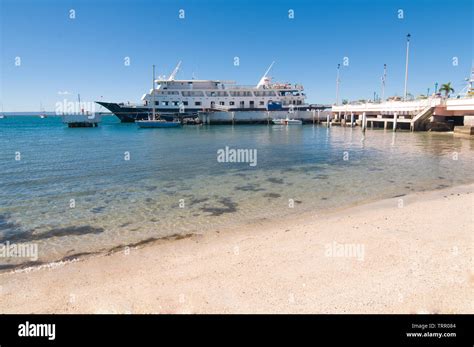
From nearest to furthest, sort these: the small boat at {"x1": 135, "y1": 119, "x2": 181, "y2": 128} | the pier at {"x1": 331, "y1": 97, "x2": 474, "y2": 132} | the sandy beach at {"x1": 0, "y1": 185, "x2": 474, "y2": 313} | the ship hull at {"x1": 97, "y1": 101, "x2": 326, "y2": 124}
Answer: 1. the sandy beach at {"x1": 0, "y1": 185, "x2": 474, "y2": 313}
2. the pier at {"x1": 331, "y1": 97, "x2": 474, "y2": 132}
3. the small boat at {"x1": 135, "y1": 119, "x2": 181, "y2": 128}
4. the ship hull at {"x1": 97, "y1": 101, "x2": 326, "y2": 124}

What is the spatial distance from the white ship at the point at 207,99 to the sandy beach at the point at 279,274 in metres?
78.7

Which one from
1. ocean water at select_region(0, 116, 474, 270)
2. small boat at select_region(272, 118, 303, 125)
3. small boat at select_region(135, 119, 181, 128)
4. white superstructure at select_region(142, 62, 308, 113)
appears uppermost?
white superstructure at select_region(142, 62, 308, 113)

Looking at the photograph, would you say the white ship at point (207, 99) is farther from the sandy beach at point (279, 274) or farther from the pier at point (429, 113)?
the sandy beach at point (279, 274)

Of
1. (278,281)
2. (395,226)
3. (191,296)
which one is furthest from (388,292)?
(395,226)

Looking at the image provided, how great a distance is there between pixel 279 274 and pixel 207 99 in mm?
85600

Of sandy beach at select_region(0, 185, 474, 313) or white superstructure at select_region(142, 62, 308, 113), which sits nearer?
sandy beach at select_region(0, 185, 474, 313)

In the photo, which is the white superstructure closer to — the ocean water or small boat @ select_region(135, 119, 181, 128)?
small boat @ select_region(135, 119, 181, 128)

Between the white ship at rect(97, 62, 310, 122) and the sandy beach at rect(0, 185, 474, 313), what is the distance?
78.7 m

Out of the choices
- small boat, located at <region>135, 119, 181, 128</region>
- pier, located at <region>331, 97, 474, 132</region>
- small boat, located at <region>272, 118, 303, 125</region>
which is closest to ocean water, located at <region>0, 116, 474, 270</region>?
pier, located at <region>331, 97, 474, 132</region>

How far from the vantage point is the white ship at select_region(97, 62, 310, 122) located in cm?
8344

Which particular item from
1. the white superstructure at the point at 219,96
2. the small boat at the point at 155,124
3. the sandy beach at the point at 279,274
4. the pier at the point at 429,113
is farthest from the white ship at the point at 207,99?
the sandy beach at the point at 279,274

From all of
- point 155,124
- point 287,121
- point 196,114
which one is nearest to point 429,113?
point 287,121

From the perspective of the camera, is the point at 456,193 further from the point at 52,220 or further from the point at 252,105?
the point at 252,105
